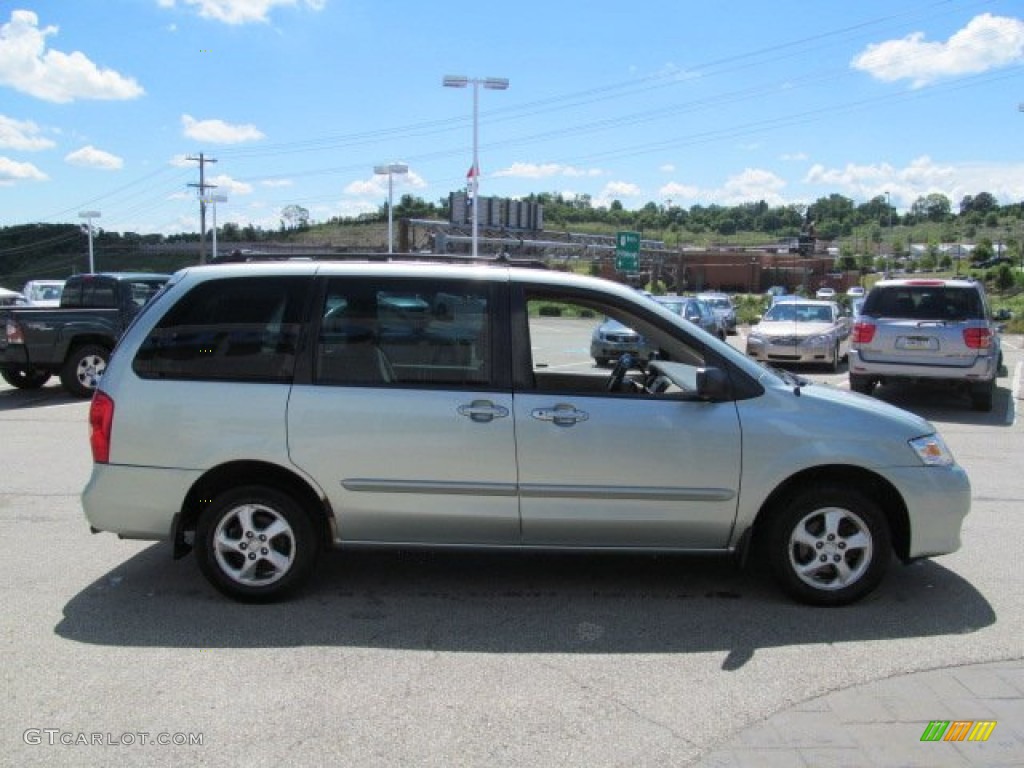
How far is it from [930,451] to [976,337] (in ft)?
27.2

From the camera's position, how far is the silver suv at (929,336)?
12047 mm

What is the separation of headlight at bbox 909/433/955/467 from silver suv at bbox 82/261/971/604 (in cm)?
1

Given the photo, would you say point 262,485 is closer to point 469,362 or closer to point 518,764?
point 469,362

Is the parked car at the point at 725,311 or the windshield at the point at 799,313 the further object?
the parked car at the point at 725,311

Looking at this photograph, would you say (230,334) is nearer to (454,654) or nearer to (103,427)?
(103,427)

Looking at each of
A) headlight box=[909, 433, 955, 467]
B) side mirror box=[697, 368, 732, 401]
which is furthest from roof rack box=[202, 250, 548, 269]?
headlight box=[909, 433, 955, 467]

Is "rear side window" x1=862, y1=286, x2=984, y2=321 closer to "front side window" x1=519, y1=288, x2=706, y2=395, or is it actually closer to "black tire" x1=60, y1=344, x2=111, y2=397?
"front side window" x1=519, y1=288, x2=706, y2=395

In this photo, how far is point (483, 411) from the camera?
4.55 m

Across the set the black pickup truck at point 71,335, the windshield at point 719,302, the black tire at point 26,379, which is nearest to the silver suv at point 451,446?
the black pickup truck at point 71,335

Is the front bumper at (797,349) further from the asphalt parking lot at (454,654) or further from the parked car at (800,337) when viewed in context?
the asphalt parking lot at (454,654)

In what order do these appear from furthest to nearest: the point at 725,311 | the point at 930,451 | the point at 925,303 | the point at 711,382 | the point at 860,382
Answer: the point at 725,311, the point at 860,382, the point at 925,303, the point at 930,451, the point at 711,382

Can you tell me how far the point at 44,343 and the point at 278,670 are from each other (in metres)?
10.3

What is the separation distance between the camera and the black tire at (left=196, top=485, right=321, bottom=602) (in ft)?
15.2

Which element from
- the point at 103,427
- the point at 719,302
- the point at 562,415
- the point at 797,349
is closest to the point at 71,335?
the point at 103,427
